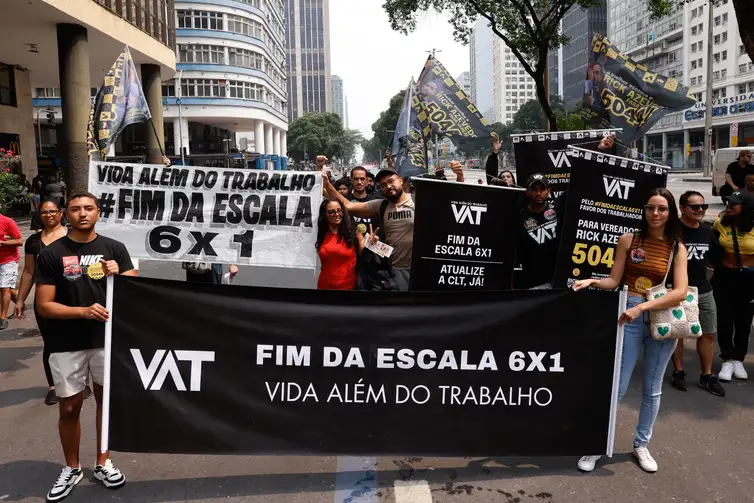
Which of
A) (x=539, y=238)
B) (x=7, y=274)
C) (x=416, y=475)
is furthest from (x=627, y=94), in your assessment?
(x=7, y=274)

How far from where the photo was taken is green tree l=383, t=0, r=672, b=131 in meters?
18.5

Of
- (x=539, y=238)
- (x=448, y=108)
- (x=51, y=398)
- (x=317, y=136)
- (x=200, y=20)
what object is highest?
(x=200, y=20)

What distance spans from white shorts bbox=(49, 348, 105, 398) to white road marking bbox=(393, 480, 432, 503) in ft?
6.26

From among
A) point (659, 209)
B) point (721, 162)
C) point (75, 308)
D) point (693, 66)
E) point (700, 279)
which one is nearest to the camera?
point (75, 308)

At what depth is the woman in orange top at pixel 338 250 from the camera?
17.7ft

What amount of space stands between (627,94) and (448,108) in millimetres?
4561

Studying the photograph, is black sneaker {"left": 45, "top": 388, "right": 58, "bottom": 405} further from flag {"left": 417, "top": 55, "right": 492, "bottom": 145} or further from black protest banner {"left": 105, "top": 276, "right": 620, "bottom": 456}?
flag {"left": 417, "top": 55, "right": 492, "bottom": 145}

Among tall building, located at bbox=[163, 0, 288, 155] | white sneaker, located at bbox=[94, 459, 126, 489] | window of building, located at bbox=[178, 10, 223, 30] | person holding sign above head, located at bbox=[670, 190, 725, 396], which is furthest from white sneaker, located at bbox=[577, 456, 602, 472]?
window of building, located at bbox=[178, 10, 223, 30]

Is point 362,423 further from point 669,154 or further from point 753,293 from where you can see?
point 669,154

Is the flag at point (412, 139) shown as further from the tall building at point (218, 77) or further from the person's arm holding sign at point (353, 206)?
the tall building at point (218, 77)

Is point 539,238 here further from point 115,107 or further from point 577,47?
point 577,47

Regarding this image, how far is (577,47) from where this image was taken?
12056 centimetres

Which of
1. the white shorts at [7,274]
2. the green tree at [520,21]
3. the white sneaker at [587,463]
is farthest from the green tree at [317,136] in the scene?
the white sneaker at [587,463]

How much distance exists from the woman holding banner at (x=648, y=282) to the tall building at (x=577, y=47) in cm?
11153
